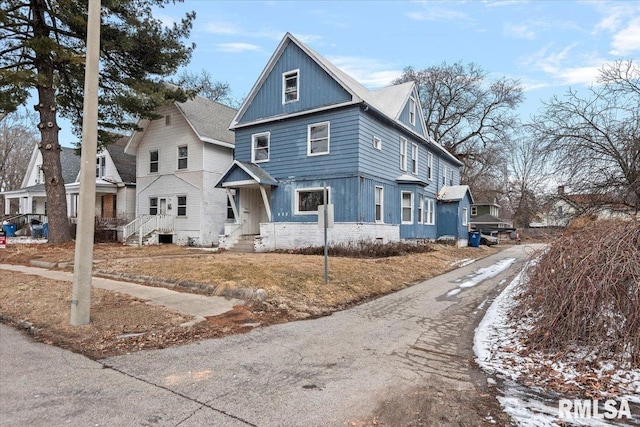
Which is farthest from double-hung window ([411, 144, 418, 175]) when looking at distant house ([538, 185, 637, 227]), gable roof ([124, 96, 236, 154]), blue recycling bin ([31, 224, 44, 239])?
blue recycling bin ([31, 224, 44, 239])

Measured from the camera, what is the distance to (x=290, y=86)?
57.9 feet

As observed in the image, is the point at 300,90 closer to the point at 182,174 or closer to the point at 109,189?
the point at 182,174

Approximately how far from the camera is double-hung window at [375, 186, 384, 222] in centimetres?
1669

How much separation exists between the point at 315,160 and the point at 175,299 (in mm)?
10291

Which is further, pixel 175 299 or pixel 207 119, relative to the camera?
pixel 207 119

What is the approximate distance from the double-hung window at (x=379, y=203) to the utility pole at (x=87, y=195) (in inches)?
490

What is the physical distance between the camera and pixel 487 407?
3.44 metres

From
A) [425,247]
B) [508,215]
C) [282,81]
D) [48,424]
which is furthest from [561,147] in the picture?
[508,215]

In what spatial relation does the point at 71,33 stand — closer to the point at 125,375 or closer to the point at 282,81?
the point at 282,81

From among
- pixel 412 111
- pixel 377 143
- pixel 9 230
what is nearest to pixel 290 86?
pixel 377 143

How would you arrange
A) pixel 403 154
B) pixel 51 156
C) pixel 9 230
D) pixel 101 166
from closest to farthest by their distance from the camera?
pixel 51 156, pixel 403 154, pixel 9 230, pixel 101 166

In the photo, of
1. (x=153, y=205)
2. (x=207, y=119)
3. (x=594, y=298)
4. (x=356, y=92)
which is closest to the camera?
(x=594, y=298)

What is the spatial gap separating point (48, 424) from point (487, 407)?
12.2 ft

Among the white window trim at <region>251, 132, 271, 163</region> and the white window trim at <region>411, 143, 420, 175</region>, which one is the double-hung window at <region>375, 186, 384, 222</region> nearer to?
the white window trim at <region>411, 143, 420, 175</region>
